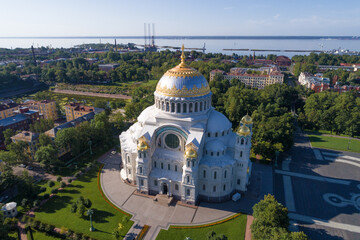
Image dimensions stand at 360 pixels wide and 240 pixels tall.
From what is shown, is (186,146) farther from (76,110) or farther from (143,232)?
(76,110)

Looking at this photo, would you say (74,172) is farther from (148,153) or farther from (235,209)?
(235,209)

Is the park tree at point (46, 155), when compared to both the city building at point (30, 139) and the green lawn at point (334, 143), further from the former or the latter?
the green lawn at point (334, 143)

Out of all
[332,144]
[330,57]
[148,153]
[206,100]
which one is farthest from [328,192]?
[330,57]

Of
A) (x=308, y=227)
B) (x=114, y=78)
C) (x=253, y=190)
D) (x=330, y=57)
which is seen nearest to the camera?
(x=308, y=227)

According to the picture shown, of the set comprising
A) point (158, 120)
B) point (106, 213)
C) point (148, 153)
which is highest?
point (158, 120)

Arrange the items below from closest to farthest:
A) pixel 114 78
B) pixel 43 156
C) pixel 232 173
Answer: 1. pixel 232 173
2. pixel 43 156
3. pixel 114 78

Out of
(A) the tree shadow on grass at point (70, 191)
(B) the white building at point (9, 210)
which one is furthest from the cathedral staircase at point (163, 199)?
(B) the white building at point (9, 210)

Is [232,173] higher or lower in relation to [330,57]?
lower

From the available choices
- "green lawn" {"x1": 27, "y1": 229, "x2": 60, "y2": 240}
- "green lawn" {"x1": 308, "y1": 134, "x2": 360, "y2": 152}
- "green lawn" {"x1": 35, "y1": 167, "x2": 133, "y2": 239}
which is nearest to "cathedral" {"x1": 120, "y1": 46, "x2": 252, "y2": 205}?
"green lawn" {"x1": 35, "y1": 167, "x2": 133, "y2": 239}
